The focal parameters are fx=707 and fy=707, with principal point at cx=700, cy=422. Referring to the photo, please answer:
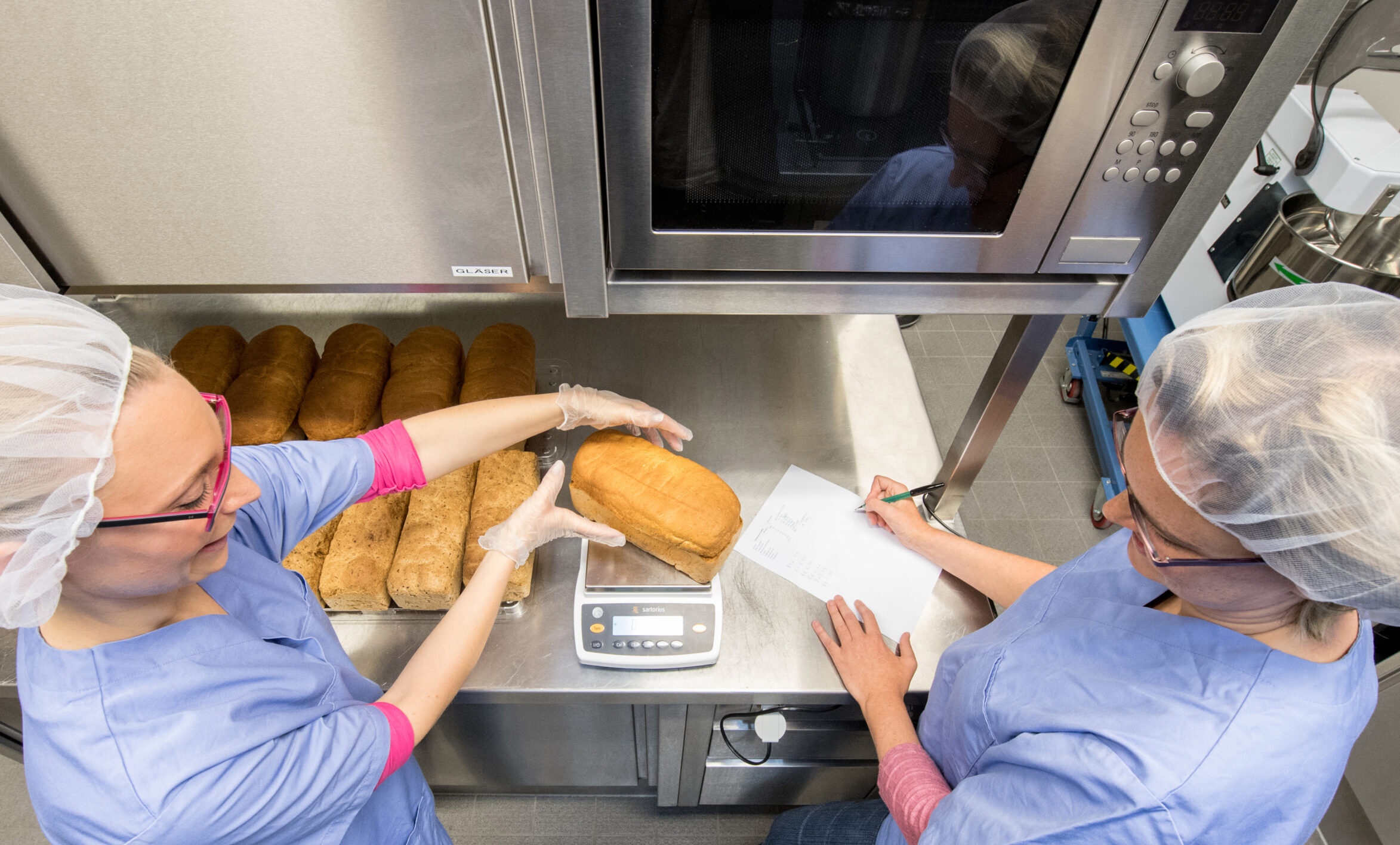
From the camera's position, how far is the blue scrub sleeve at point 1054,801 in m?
0.82

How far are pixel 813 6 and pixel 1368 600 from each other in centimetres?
86

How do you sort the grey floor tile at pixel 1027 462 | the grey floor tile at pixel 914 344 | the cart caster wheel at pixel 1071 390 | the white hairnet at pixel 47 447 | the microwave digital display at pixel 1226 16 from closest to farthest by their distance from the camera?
the white hairnet at pixel 47 447 < the microwave digital display at pixel 1226 16 < the grey floor tile at pixel 1027 462 < the cart caster wheel at pixel 1071 390 < the grey floor tile at pixel 914 344

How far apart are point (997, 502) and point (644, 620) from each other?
2001 mm

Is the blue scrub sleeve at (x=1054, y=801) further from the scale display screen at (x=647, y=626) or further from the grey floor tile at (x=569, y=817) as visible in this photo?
the grey floor tile at (x=569, y=817)

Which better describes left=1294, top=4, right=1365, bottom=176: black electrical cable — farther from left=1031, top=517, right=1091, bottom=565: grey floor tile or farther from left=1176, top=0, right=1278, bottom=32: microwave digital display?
left=1176, top=0, right=1278, bottom=32: microwave digital display

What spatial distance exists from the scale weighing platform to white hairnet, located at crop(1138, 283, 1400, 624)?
2.75 ft

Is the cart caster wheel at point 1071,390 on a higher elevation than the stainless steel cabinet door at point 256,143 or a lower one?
lower

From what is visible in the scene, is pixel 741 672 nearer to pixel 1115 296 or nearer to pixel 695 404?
pixel 695 404

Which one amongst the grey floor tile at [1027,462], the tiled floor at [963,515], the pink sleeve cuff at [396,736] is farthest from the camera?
the grey floor tile at [1027,462]

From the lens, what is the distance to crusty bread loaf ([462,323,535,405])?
153cm

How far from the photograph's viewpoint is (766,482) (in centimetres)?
162

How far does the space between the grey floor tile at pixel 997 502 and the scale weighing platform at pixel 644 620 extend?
1.74m

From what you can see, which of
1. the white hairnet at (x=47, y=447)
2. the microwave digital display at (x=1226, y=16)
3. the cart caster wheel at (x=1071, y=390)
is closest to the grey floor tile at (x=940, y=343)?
the cart caster wheel at (x=1071, y=390)

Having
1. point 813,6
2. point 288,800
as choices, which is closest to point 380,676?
point 288,800
